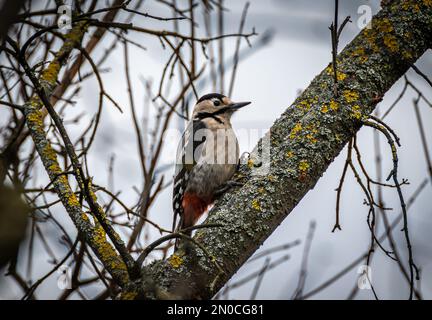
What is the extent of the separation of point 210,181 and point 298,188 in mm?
1320

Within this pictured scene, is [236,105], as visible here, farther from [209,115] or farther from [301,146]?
[301,146]

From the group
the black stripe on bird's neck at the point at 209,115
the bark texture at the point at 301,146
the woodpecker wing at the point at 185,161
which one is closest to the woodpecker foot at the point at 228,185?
the bark texture at the point at 301,146

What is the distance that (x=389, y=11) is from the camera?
113 inches

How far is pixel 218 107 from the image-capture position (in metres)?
4.38

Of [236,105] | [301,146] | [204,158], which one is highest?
[236,105]

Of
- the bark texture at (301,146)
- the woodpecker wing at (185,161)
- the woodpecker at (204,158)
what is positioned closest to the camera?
the bark texture at (301,146)

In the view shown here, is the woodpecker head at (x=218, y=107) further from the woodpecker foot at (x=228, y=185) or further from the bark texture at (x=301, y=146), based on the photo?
the bark texture at (x=301, y=146)

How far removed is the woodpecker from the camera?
3.82 m

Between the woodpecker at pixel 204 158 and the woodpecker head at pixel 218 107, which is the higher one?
the woodpecker head at pixel 218 107

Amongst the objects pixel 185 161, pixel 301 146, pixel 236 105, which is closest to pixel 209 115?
pixel 236 105

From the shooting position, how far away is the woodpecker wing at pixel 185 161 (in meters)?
4.13

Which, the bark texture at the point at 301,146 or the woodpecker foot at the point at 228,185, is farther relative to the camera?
the woodpecker foot at the point at 228,185

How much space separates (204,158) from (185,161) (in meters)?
0.20
